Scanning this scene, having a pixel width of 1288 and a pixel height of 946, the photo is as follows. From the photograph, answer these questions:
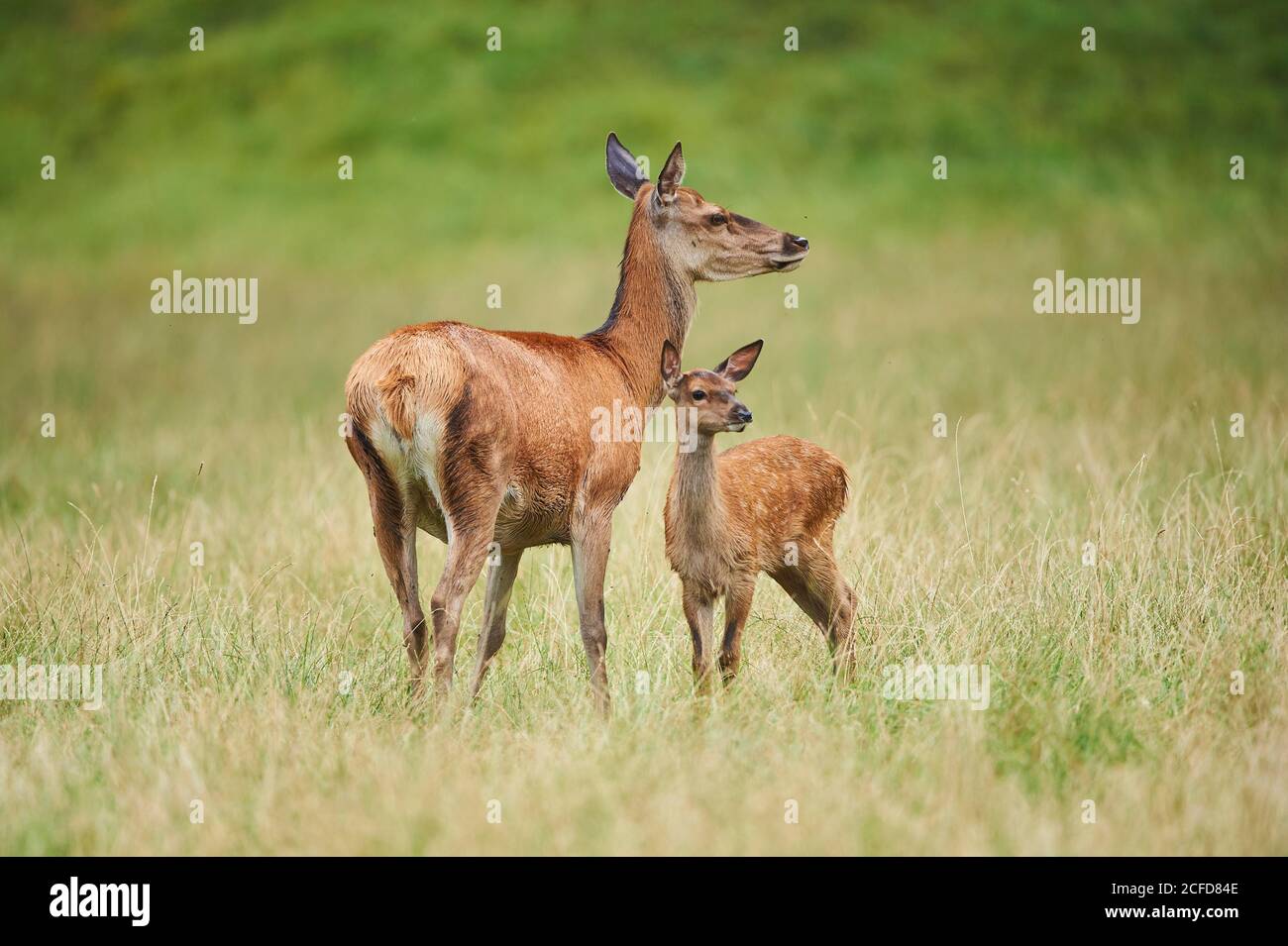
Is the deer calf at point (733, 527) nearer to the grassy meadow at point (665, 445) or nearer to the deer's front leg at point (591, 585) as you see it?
the grassy meadow at point (665, 445)

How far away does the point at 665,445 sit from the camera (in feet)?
40.7

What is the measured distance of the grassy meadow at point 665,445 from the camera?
238 inches

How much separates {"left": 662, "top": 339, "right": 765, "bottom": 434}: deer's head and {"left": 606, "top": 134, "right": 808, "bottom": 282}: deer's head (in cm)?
53

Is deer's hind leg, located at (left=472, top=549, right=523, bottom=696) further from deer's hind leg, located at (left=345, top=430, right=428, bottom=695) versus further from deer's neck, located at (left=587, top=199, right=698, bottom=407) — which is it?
deer's neck, located at (left=587, top=199, right=698, bottom=407)

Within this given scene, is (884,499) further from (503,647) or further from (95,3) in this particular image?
(95,3)

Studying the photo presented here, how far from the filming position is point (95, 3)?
36.2 meters

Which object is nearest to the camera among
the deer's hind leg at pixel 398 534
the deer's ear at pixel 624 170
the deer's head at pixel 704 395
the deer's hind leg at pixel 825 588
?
the deer's hind leg at pixel 398 534

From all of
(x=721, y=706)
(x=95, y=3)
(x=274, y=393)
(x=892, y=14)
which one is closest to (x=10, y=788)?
(x=721, y=706)

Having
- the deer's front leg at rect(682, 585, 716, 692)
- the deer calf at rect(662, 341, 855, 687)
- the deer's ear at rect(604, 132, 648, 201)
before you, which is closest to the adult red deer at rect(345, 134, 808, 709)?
the deer's ear at rect(604, 132, 648, 201)

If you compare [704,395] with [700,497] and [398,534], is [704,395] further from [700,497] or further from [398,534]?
[398,534]

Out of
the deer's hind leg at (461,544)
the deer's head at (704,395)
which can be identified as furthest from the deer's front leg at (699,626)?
the deer's hind leg at (461,544)

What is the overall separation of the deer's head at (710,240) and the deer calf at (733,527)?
0.45 meters

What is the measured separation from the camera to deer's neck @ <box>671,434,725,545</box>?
7.45 metres

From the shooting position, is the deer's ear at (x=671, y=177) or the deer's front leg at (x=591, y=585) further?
the deer's ear at (x=671, y=177)
